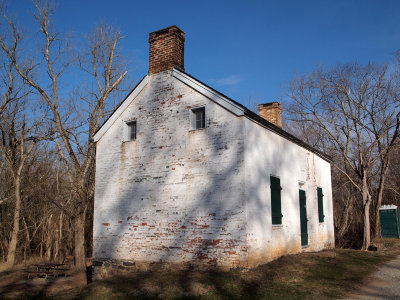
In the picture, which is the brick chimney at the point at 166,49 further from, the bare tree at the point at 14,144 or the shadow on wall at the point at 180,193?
the bare tree at the point at 14,144

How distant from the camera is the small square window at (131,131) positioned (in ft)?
42.8

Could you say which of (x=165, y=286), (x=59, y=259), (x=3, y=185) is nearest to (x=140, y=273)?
(x=165, y=286)

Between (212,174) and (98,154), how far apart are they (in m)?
5.03

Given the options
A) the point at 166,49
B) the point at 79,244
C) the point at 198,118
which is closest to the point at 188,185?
the point at 198,118

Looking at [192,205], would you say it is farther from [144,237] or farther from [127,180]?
[127,180]

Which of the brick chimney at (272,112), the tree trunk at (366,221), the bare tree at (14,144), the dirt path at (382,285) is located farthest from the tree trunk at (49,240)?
the tree trunk at (366,221)

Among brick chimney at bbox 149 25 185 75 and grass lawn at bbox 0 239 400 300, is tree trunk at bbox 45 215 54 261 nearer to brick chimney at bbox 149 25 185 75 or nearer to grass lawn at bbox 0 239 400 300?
grass lawn at bbox 0 239 400 300

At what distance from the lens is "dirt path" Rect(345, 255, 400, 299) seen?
7723mm

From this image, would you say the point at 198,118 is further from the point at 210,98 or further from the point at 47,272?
the point at 47,272

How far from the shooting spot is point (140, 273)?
1062 cm

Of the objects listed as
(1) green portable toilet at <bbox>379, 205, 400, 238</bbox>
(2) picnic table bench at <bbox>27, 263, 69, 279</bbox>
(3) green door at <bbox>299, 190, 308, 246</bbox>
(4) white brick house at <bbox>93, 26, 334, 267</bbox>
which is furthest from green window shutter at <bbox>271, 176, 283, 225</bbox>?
(1) green portable toilet at <bbox>379, 205, 400, 238</bbox>

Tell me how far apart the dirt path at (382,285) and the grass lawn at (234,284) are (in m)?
0.25

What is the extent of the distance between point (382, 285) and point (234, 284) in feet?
11.8

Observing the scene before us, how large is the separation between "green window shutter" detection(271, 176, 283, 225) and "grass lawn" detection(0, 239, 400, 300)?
47.7 inches
